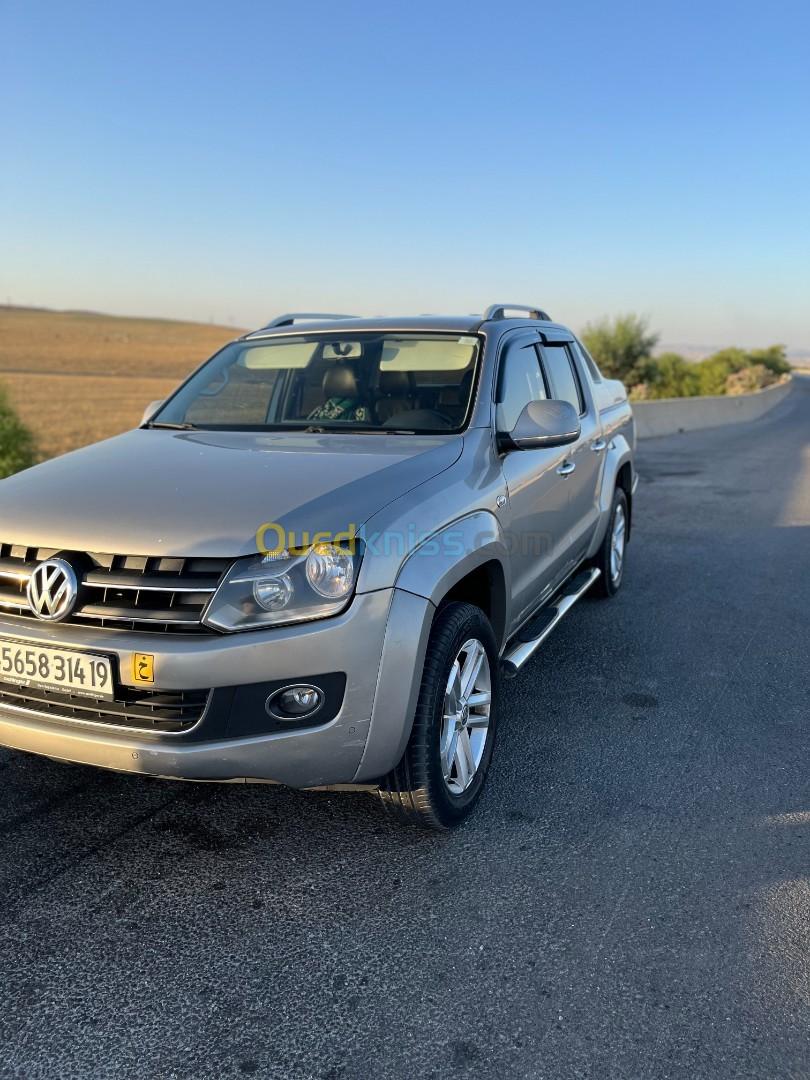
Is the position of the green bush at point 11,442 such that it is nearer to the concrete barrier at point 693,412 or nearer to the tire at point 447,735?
the tire at point 447,735

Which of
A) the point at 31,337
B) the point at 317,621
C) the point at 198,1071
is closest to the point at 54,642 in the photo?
the point at 317,621

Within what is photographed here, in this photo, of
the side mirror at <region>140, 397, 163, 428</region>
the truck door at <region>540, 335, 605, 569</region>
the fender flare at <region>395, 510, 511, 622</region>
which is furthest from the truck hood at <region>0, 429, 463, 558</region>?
the truck door at <region>540, 335, 605, 569</region>

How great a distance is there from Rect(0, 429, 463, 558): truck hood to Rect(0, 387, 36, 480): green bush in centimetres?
772

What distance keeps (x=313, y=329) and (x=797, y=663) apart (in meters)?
3.18

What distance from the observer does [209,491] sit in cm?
285

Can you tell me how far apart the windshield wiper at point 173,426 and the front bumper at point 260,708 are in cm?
160

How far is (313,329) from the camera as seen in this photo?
4.52 meters

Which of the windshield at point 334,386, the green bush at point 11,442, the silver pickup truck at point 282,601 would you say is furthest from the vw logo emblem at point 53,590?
the green bush at point 11,442

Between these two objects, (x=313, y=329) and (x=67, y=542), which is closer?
(x=67, y=542)

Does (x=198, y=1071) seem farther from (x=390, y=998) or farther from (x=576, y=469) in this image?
(x=576, y=469)

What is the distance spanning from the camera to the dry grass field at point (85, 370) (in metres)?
22.3

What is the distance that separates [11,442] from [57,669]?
908 cm

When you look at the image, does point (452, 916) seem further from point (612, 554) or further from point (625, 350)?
point (625, 350)

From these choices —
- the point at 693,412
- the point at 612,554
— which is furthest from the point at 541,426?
the point at 693,412
